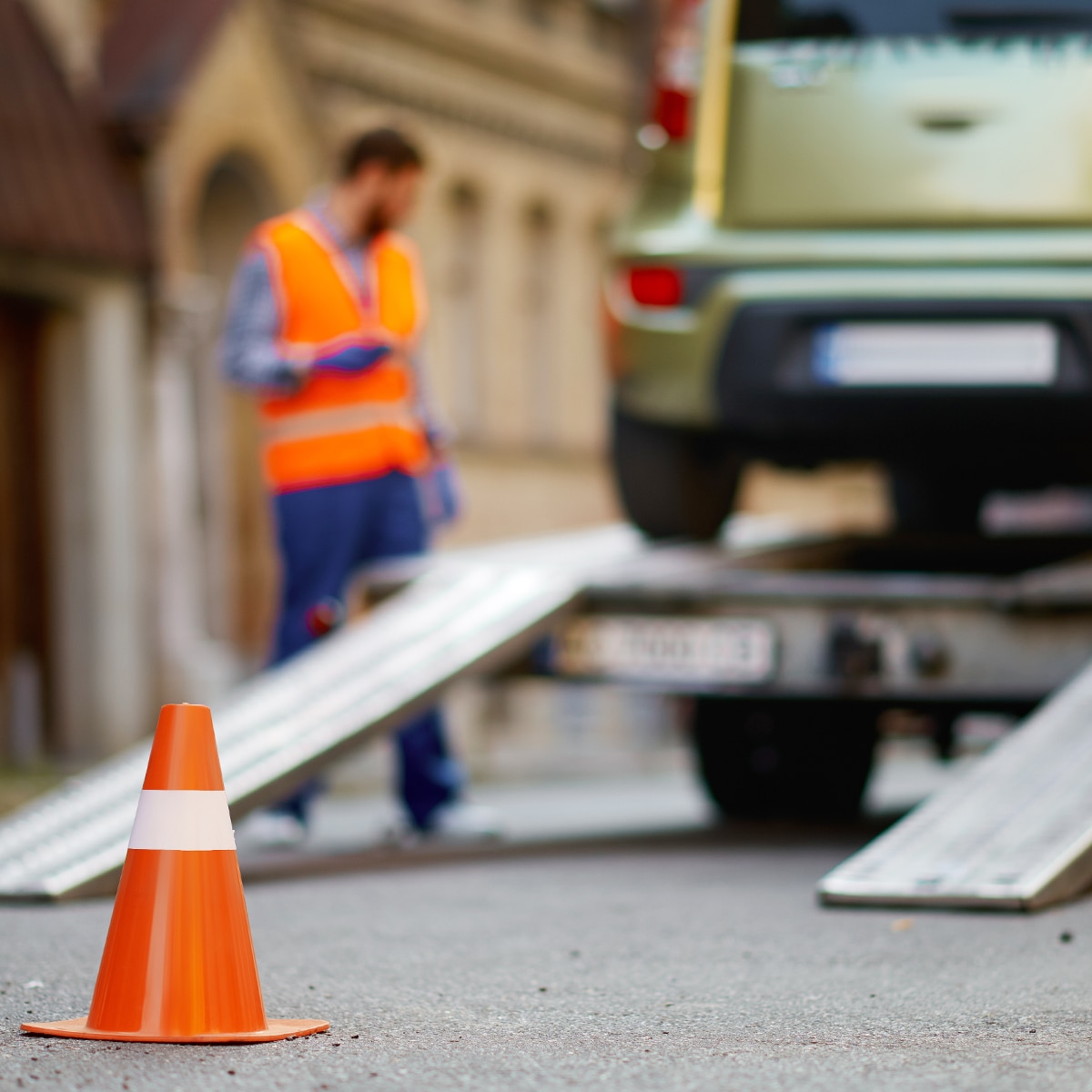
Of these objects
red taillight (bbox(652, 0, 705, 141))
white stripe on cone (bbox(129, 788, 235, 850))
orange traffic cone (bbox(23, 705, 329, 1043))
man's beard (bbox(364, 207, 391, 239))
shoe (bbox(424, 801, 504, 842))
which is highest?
red taillight (bbox(652, 0, 705, 141))

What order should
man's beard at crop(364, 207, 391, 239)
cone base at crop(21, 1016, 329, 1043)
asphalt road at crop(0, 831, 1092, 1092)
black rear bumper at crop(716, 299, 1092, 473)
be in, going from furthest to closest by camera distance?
man's beard at crop(364, 207, 391, 239) < black rear bumper at crop(716, 299, 1092, 473) < cone base at crop(21, 1016, 329, 1043) < asphalt road at crop(0, 831, 1092, 1092)

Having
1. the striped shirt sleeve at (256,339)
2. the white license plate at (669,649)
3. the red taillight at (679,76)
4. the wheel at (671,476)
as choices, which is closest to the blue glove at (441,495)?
the wheel at (671,476)

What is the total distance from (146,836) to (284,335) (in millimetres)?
3854

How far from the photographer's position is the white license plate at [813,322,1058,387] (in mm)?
7320

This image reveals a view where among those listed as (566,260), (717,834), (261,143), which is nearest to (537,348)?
(566,260)

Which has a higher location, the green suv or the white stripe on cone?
the green suv

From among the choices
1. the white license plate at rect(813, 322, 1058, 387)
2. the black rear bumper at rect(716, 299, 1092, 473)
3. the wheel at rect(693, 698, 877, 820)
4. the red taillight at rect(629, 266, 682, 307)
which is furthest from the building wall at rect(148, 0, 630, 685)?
the white license plate at rect(813, 322, 1058, 387)

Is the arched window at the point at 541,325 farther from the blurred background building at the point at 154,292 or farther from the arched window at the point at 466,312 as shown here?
the blurred background building at the point at 154,292

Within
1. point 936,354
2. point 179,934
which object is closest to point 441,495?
point 936,354

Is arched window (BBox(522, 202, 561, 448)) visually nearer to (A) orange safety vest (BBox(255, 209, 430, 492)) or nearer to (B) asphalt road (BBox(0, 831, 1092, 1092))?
(A) orange safety vest (BBox(255, 209, 430, 492))

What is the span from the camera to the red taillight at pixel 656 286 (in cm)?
765

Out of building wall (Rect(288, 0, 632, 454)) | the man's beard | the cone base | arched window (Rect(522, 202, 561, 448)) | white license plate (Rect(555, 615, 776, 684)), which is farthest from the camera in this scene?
arched window (Rect(522, 202, 561, 448))

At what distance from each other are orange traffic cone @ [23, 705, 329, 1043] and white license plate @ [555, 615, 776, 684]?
10.1 ft

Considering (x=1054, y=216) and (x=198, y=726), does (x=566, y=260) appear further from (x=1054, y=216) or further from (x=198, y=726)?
(x=198, y=726)
